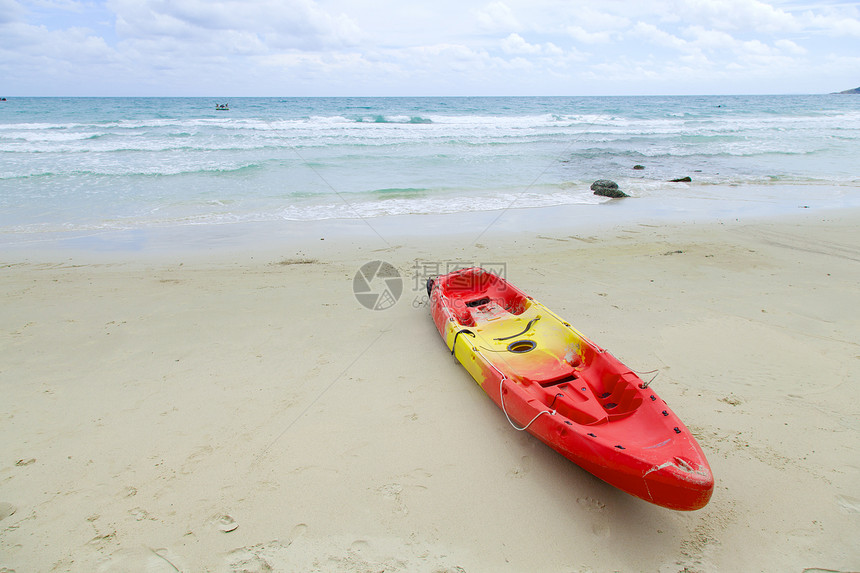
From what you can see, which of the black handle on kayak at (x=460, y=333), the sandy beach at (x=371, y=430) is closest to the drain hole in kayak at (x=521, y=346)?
the black handle on kayak at (x=460, y=333)

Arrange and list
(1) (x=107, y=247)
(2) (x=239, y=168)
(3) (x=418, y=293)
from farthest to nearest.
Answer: (2) (x=239, y=168), (1) (x=107, y=247), (3) (x=418, y=293)

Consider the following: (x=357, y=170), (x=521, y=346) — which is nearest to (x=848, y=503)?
(x=521, y=346)

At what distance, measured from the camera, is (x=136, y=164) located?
1698 centimetres

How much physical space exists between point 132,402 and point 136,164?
1607cm

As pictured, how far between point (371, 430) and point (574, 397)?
5.98ft

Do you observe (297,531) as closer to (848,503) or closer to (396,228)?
(848,503)

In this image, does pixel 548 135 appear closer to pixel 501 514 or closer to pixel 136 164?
pixel 136 164

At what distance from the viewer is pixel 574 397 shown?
401 cm

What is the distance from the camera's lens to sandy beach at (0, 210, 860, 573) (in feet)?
9.77

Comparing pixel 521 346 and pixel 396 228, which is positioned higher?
pixel 396 228

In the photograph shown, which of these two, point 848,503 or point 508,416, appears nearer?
point 848,503

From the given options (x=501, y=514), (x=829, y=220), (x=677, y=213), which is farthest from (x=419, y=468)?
(x=829, y=220)

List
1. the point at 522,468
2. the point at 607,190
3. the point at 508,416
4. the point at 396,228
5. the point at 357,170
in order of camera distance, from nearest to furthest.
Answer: the point at 522,468 → the point at 508,416 → the point at 396,228 → the point at 607,190 → the point at 357,170

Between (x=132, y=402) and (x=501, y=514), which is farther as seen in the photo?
(x=132, y=402)
